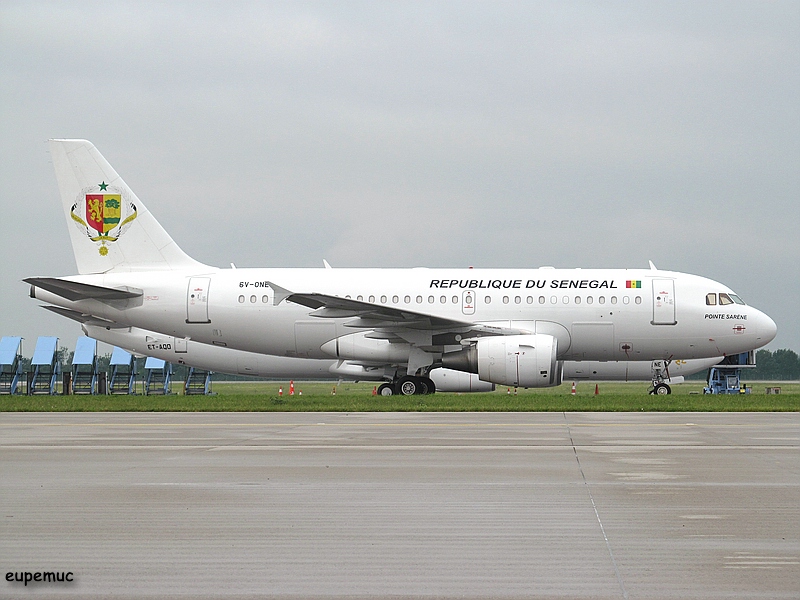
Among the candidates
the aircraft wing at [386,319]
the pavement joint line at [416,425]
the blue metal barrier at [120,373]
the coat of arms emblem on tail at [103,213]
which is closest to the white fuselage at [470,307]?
the aircraft wing at [386,319]

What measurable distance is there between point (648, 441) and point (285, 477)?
17.3ft

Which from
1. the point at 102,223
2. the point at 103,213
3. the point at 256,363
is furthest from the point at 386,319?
the point at 256,363

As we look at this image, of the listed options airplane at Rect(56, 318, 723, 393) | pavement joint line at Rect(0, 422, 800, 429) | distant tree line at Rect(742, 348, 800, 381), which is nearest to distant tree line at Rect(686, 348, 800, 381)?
distant tree line at Rect(742, 348, 800, 381)

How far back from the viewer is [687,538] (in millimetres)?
5879

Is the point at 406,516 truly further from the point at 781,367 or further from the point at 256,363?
the point at 781,367

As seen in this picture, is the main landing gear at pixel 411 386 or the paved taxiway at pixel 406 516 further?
the main landing gear at pixel 411 386

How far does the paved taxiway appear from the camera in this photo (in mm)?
4918

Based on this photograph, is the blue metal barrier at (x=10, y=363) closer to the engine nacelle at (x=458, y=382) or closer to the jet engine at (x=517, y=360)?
the engine nacelle at (x=458, y=382)

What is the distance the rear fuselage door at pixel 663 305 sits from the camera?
26.0 meters

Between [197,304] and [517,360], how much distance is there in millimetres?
9135

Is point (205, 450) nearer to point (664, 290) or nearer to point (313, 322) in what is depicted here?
point (313, 322)

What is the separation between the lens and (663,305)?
26047mm

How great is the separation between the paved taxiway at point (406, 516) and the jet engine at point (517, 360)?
11.1 meters

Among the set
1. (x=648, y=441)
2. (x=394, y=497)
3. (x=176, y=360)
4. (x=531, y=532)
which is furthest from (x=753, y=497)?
(x=176, y=360)
